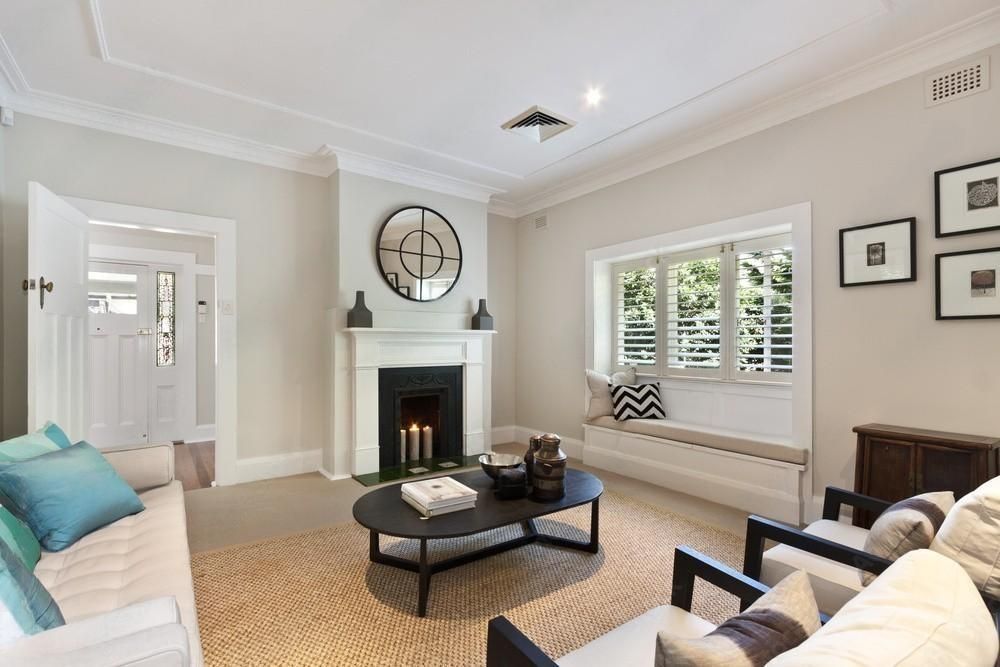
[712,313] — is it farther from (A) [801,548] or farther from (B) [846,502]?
(A) [801,548]

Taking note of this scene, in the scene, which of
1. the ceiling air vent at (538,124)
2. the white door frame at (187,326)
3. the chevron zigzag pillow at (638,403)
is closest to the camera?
the ceiling air vent at (538,124)

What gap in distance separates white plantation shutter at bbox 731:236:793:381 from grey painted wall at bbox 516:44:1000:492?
1.29 ft

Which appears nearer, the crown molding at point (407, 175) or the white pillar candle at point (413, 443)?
the crown molding at point (407, 175)

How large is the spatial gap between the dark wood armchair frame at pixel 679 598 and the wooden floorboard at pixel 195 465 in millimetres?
3417

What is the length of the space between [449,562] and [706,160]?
11.2ft

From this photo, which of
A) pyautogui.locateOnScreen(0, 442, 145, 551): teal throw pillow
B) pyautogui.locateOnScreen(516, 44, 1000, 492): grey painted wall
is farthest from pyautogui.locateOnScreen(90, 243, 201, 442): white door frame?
pyautogui.locateOnScreen(516, 44, 1000, 492): grey painted wall

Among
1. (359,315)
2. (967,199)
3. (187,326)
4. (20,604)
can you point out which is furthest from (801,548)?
(187,326)

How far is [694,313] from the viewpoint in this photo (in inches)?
164

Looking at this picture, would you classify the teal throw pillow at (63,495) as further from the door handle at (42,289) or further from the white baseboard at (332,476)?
the white baseboard at (332,476)

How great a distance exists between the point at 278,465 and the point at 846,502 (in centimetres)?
400

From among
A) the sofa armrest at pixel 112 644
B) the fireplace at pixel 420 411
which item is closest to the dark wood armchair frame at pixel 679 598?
the sofa armrest at pixel 112 644

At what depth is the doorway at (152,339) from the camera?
5.20 metres

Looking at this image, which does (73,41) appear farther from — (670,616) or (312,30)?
(670,616)

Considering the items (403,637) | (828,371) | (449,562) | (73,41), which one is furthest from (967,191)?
(73,41)
